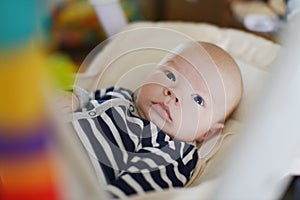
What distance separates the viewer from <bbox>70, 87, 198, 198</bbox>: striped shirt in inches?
29.2

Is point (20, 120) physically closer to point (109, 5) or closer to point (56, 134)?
point (56, 134)

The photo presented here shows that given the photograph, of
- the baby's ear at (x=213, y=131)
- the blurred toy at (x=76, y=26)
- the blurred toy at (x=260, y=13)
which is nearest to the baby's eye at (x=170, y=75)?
the baby's ear at (x=213, y=131)

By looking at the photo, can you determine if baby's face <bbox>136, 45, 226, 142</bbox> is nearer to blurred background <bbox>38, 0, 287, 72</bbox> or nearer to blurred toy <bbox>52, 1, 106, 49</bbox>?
blurred background <bbox>38, 0, 287, 72</bbox>

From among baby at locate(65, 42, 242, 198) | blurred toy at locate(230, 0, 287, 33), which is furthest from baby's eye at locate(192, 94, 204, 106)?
blurred toy at locate(230, 0, 287, 33)

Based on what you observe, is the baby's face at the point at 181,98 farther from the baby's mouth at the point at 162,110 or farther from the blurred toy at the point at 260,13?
the blurred toy at the point at 260,13

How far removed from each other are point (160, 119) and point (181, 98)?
0.04 metres

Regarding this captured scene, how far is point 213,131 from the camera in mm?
904

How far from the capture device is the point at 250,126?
1.31ft

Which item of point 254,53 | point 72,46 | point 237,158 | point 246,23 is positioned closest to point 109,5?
point 254,53

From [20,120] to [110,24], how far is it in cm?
88

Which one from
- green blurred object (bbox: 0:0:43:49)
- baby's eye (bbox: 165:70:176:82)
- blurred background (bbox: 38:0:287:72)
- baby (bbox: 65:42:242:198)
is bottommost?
blurred background (bbox: 38:0:287:72)

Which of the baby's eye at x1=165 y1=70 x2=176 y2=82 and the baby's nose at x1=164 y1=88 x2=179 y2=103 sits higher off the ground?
the baby's eye at x1=165 y1=70 x2=176 y2=82

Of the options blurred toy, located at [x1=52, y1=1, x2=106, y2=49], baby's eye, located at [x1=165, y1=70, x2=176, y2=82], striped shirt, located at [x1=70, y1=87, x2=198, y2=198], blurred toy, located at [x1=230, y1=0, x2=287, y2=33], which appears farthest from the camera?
blurred toy, located at [x1=52, y1=1, x2=106, y2=49]

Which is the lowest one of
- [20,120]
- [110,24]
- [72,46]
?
[72,46]
